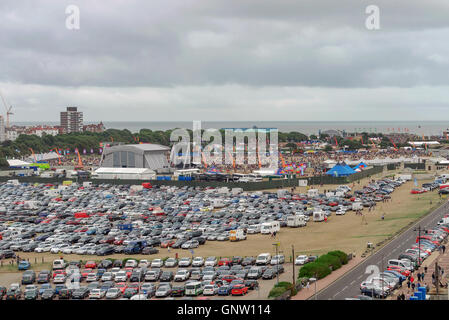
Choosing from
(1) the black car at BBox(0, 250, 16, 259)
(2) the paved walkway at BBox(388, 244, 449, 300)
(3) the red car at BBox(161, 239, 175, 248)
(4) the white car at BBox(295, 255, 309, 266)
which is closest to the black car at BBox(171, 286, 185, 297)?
(4) the white car at BBox(295, 255, 309, 266)

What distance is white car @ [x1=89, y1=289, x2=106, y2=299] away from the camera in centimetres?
3244

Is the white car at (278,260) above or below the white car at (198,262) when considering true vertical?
above

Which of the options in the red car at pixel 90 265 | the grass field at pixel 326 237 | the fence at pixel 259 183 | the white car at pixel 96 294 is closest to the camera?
the white car at pixel 96 294

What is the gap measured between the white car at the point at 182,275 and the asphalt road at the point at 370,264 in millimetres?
9387

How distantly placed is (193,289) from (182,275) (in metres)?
4.06

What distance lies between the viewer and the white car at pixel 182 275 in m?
35.6

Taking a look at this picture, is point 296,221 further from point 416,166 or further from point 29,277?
point 416,166

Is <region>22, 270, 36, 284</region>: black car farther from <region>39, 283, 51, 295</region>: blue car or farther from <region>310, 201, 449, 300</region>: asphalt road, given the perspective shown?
<region>310, 201, 449, 300</region>: asphalt road

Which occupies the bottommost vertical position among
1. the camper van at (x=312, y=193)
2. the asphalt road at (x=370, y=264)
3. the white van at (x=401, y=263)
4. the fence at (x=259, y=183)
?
the asphalt road at (x=370, y=264)

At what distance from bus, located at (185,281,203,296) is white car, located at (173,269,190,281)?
138 inches

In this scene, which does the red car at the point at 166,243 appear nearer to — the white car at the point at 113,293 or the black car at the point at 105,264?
the black car at the point at 105,264

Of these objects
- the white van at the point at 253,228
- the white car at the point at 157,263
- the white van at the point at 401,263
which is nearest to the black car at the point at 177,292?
the white car at the point at 157,263
